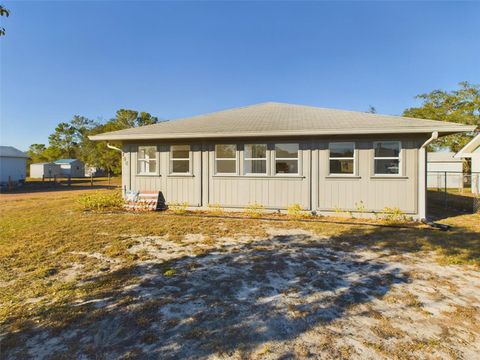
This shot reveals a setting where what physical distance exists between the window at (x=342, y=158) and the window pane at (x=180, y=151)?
5.42 metres

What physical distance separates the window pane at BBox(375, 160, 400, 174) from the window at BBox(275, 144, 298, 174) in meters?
2.69

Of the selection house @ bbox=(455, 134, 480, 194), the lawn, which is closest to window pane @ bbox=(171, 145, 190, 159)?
the lawn

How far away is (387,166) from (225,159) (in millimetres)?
5665

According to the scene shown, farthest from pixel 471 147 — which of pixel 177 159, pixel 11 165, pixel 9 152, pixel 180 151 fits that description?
pixel 9 152

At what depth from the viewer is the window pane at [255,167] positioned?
9.47m

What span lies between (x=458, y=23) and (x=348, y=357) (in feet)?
43.8

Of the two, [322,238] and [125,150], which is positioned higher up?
[125,150]

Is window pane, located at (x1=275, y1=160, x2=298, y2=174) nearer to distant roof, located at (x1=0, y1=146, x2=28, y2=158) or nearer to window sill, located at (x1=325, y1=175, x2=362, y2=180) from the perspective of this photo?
window sill, located at (x1=325, y1=175, x2=362, y2=180)

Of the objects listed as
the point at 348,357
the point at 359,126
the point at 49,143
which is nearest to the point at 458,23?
the point at 359,126

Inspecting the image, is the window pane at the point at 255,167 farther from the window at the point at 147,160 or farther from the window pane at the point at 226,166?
the window at the point at 147,160

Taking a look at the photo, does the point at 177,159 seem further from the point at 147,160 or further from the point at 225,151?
the point at 225,151

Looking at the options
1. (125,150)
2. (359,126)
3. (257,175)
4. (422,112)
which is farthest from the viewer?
(422,112)

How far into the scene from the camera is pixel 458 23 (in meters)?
10.0

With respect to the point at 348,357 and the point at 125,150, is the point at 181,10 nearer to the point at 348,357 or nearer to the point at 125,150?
the point at 125,150
